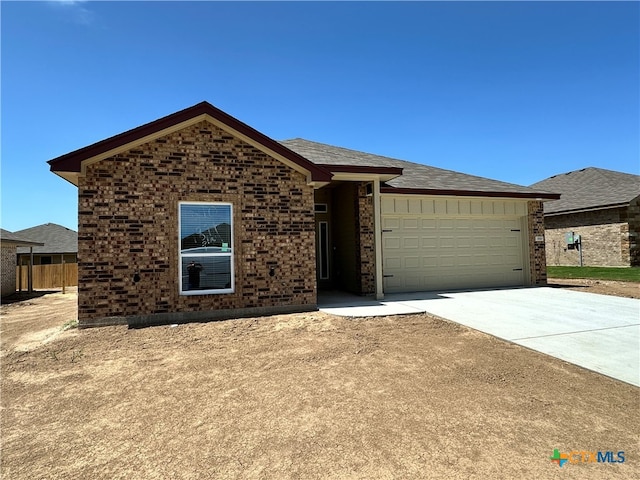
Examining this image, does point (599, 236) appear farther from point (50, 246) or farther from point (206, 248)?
point (50, 246)

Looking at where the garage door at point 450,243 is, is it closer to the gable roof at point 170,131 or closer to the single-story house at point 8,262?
the gable roof at point 170,131

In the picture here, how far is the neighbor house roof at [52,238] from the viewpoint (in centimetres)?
3133

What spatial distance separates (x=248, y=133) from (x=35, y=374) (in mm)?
5612

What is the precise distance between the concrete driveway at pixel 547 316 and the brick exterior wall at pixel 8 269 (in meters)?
15.0

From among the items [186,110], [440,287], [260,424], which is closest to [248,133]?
[186,110]

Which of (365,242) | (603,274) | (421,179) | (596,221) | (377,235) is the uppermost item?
(421,179)

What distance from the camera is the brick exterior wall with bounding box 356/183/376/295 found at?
412 inches

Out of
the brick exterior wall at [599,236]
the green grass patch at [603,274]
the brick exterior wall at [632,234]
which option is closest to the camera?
the green grass patch at [603,274]

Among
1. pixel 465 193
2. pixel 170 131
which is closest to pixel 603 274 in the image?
pixel 465 193

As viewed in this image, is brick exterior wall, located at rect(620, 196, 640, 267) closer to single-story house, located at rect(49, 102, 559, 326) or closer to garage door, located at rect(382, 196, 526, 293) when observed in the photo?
garage door, located at rect(382, 196, 526, 293)

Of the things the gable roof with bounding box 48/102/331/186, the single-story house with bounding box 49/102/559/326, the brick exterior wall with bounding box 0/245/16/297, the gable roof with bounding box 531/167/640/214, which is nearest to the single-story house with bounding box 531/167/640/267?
the gable roof with bounding box 531/167/640/214

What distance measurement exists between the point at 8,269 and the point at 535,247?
2187cm

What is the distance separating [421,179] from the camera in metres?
12.8

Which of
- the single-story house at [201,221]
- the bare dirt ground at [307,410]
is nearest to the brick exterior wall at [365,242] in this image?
the single-story house at [201,221]
